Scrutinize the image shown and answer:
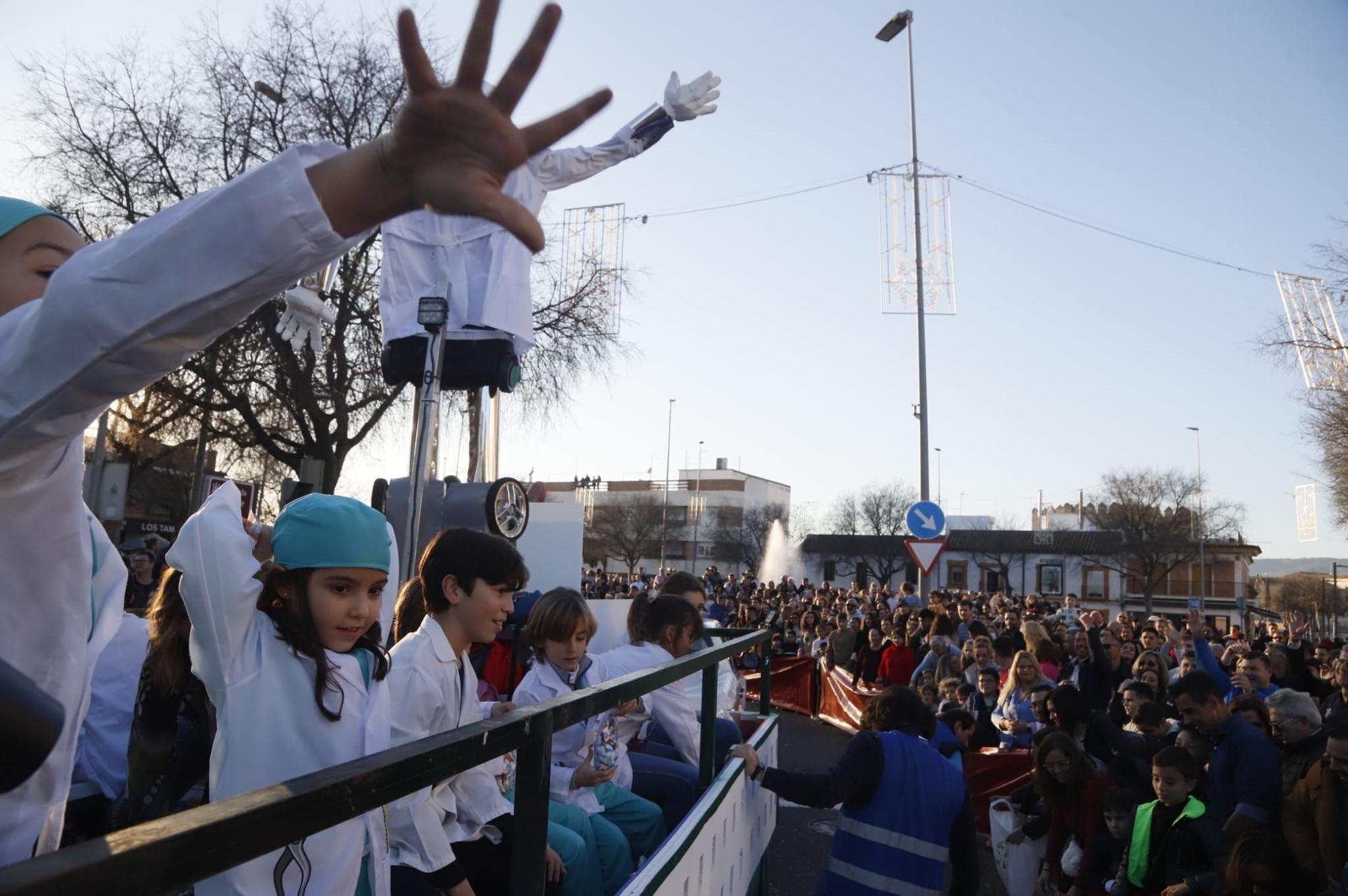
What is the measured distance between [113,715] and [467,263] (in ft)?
12.9

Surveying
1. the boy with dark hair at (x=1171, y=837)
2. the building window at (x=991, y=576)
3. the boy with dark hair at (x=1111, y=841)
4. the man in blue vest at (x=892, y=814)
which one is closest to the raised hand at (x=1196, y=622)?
the boy with dark hair at (x=1111, y=841)

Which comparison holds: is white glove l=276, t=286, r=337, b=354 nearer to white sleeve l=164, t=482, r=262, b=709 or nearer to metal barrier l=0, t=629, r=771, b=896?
white sleeve l=164, t=482, r=262, b=709

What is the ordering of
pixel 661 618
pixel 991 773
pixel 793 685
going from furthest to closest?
1. pixel 793 685
2. pixel 991 773
3. pixel 661 618

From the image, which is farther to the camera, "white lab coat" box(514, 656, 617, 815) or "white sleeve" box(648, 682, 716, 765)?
"white sleeve" box(648, 682, 716, 765)

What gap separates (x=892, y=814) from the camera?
169 inches

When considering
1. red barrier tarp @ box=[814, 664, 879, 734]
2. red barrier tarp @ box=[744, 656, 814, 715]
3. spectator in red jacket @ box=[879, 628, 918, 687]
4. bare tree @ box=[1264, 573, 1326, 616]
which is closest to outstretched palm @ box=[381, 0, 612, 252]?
red barrier tarp @ box=[814, 664, 879, 734]

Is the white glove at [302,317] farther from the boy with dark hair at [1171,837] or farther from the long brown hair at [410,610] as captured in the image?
the boy with dark hair at [1171,837]

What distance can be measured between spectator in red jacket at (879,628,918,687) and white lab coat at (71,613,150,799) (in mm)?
10791

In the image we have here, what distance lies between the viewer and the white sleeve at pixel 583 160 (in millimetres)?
6504

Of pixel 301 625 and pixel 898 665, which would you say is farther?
pixel 898 665

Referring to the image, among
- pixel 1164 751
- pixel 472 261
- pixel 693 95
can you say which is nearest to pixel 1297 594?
pixel 1164 751

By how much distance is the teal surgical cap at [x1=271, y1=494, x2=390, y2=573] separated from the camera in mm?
2256

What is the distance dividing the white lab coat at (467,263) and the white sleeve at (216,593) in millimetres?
4545

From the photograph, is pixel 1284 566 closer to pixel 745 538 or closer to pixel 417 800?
pixel 745 538
